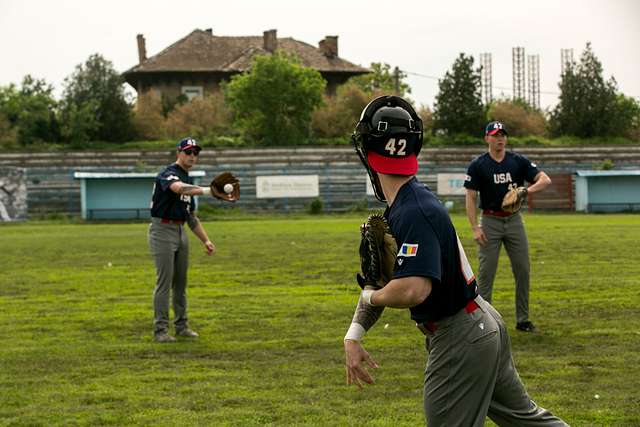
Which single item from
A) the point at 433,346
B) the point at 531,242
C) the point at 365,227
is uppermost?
the point at 365,227

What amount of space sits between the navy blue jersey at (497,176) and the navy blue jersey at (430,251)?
684 cm

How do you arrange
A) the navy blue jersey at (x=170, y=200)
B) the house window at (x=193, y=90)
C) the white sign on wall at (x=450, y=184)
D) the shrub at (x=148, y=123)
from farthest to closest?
1. the house window at (x=193, y=90)
2. the shrub at (x=148, y=123)
3. the white sign on wall at (x=450, y=184)
4. the navy blue jersey at (x=170, y=200)

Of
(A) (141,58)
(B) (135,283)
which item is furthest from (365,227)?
(A) (141,58)

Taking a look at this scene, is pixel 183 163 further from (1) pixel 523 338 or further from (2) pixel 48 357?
(1) pixel 523 338

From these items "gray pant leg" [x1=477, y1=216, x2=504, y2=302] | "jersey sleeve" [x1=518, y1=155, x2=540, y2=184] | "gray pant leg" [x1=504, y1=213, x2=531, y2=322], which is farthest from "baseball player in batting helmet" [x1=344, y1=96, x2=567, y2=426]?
"jersey sleeve" [x1=518, y1=155, x2=540, y2=184]

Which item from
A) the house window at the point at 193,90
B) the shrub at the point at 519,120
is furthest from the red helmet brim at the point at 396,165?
the house window at the point at 193,90

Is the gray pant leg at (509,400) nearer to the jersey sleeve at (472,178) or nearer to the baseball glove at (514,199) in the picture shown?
the baseball glove at (514,199)

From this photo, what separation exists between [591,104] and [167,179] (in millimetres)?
54358

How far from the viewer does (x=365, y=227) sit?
478cm

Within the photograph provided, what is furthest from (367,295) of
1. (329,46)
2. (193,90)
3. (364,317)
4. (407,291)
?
(329,46)

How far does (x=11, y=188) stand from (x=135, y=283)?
33953mm

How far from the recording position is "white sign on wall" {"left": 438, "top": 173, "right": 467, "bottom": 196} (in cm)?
5415

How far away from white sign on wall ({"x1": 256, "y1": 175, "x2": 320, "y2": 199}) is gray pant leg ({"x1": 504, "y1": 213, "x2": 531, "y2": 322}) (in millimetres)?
41827

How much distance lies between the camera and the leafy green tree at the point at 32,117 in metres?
61.3
